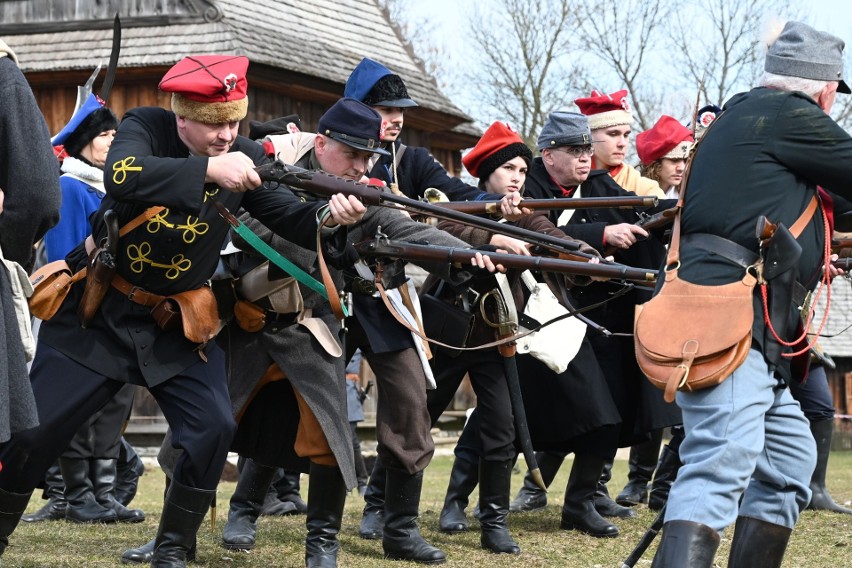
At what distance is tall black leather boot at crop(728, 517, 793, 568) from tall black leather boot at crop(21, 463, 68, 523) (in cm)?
424

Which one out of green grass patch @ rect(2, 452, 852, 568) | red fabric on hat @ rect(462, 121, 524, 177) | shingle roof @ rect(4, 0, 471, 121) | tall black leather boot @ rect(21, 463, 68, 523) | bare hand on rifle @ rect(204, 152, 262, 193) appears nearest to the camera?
bare hand on rifle @ rect(204, 152, 262, 193)

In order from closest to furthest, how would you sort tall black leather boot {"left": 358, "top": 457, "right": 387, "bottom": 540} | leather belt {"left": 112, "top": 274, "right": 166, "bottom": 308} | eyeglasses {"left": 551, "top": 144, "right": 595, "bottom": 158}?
1. leather belt {"left": 112, "top": 274, "right": 166, "bottom": 308}
2. tall black leather boot {"left": 358, "top": 457, "right": 387, "bottom": 540}
3. eyeglasses {"left": 551, "top": 144, "right": 595, "bottom": 158}

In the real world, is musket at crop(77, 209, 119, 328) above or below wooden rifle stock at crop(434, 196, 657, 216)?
below

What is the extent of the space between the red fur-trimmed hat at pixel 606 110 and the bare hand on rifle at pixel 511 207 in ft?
5.98

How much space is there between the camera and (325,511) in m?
5.60

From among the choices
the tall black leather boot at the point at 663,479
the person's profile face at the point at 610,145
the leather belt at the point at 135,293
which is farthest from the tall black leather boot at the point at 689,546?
the person's profile face at the point at 610,145

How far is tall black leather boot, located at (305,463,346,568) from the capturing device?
559cm

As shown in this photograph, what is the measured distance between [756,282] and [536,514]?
3790 mm

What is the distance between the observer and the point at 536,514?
7.80 meters

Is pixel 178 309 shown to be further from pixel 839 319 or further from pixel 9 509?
pixel 839 319

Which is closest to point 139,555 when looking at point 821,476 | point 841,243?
point 841,243

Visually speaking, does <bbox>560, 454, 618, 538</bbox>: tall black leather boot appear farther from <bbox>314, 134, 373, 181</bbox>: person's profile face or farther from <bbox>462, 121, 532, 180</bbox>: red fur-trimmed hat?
<bbox>314, 134, 373, 181</bbox>: person's profile face

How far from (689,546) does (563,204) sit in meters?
2.71

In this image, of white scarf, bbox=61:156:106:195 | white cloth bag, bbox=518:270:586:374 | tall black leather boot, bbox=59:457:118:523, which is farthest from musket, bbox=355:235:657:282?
tall black leather boot, bbox=59:457:118:523
